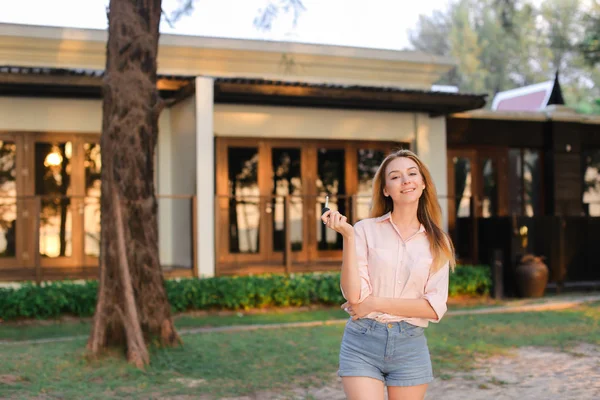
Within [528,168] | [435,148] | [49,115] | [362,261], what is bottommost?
[362,261]

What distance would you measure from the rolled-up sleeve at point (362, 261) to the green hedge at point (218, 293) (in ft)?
24.5

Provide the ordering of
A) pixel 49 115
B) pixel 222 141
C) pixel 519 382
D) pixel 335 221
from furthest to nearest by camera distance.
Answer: pixel 222 141
pixel 49 115
pixel 519 382
pixel 335 221

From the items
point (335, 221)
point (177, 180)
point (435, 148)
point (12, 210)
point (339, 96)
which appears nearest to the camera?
point (335, 221)

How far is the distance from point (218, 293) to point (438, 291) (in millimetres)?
8163

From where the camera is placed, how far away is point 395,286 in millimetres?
3195

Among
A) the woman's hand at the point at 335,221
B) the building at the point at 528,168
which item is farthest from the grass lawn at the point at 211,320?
the woman's hand at the point at 335,221

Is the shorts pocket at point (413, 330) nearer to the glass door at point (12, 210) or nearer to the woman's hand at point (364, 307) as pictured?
the woman's hand at point (364, 307)

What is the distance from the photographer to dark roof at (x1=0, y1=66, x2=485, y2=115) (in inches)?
444

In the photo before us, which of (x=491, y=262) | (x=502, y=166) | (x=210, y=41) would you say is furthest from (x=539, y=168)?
(x=210, y=41)

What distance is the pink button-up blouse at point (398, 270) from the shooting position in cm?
319

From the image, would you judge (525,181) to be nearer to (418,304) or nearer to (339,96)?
(339,96)

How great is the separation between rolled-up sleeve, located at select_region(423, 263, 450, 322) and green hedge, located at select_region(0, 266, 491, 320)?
7.54 meters

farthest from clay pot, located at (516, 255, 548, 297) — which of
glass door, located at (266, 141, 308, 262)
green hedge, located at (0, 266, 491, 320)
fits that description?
glass door, located at (266, 141, 308, 262)

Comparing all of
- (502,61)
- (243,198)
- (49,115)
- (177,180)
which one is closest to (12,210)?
(49,115)
